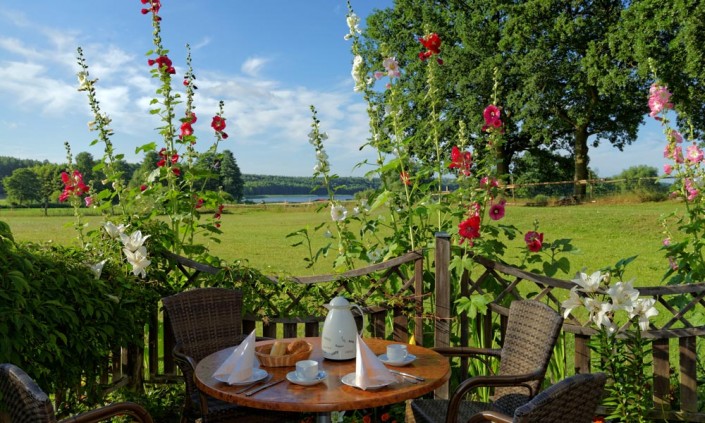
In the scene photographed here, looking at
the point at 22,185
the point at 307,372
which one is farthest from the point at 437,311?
the point at 22,185

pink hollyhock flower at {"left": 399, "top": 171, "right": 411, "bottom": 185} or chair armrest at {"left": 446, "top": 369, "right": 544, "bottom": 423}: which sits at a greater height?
pink hollyhock flower at {"left": 399, "top": 171, "right": 411, "bottom": 185}

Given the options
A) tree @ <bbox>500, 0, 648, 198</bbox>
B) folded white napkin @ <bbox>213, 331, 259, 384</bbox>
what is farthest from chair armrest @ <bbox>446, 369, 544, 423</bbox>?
tree @ <bbox>500, 0, 648, 198</bbox>

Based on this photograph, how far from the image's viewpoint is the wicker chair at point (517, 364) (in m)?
2.37

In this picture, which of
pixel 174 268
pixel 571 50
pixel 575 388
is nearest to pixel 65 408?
pixel 174 268

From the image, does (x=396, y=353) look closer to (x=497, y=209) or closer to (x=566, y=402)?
(x=566, y=402)

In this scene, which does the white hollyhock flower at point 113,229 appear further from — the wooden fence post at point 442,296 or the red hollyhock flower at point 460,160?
the red hollyhock flower at point 460,160

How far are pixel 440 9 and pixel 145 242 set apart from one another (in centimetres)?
2089

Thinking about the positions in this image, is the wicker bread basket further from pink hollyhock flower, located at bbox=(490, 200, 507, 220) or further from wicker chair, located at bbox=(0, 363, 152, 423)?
pink hollyhock flower, located at bbox=(490, 200, 507, 220)

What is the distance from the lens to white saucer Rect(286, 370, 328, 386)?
203 cm

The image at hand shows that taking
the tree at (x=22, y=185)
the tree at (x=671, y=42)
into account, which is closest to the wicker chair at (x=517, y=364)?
the tree at (x=671, y=42)

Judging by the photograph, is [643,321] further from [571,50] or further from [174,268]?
[571,50]

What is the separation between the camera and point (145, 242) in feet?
12.1

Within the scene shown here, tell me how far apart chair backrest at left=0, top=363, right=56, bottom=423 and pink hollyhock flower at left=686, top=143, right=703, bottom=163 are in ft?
13.7

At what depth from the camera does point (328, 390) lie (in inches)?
78.4
